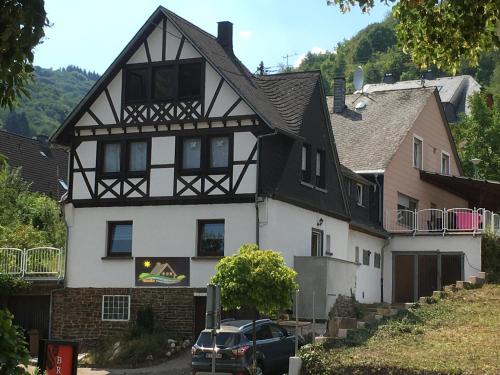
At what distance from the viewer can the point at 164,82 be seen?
29.1 m

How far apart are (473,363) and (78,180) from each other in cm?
1627

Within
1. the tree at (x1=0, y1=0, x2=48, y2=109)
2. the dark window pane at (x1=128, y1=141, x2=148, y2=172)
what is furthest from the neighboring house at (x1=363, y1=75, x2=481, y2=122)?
the tree at (x1=0, y1=0, x2=48, y2=109)

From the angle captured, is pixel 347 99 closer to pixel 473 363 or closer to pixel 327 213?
pixel 327 213

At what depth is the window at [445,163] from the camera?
4431 centimetres

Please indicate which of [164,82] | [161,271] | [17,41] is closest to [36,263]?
[161,271]

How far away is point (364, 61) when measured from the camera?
147 meters

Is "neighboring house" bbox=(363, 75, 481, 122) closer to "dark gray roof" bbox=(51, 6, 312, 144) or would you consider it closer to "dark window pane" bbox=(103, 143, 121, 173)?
"dark gray roof" bbox=(51, 6, 312, 144)

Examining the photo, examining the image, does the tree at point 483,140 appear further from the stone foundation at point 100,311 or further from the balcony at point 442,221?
the stone foundation at point 100,311

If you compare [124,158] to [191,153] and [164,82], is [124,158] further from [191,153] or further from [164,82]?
[164,82]

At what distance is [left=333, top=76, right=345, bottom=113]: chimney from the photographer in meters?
42.1

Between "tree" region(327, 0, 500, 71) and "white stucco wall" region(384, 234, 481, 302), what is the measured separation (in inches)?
718

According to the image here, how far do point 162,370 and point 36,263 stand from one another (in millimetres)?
8315

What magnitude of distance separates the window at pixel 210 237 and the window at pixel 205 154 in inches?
66.5

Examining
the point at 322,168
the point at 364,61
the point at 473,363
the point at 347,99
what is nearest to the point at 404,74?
the point at 364,61
